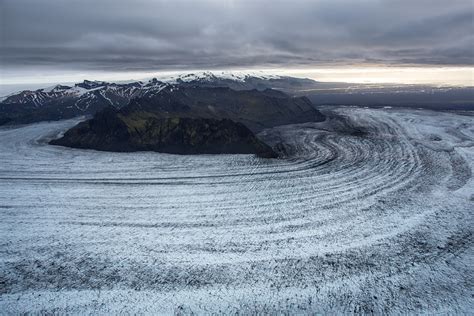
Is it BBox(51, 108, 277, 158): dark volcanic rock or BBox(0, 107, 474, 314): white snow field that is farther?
BBox(51, 108, 277, 158): dark volcanic rock

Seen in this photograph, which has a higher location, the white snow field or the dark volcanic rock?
the dark volcanic rock

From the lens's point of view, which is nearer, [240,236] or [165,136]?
[240,236]

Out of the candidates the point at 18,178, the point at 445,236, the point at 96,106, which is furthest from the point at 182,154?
the point at 96,106

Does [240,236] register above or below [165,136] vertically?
below
